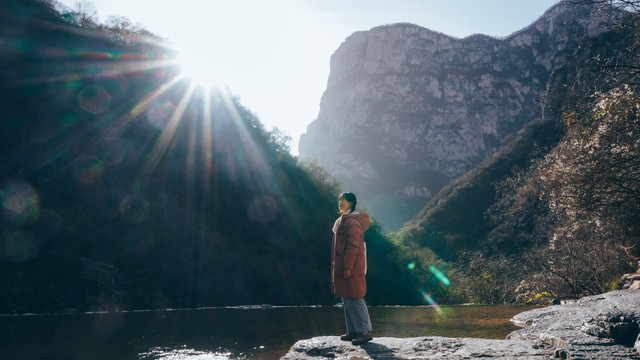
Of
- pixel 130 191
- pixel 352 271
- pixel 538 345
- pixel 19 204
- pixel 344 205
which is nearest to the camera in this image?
pixel 538 345

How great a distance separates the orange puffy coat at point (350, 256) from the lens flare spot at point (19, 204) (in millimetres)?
18436

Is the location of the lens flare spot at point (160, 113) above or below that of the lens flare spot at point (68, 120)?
above

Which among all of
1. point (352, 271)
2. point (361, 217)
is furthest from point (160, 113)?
point (352, 271)

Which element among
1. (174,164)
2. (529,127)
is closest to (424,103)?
(529,127)

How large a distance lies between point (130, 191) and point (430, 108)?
117 m

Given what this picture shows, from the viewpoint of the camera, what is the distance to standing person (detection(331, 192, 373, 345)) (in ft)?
17.1

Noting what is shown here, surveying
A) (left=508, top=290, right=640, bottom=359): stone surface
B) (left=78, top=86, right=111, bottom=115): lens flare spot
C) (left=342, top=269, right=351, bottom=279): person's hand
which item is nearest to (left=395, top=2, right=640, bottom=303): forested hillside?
(left=508, top=290, right=640, bottom=359): stone surface

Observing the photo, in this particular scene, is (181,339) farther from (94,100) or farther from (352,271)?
(94,100)

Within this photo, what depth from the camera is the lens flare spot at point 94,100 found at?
2620 cm

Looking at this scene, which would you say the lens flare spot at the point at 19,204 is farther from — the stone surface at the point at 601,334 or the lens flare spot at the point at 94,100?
the stone surface at the point at 601,334

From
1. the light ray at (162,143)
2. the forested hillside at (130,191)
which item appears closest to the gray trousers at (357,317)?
the forested hillside at (130,191)

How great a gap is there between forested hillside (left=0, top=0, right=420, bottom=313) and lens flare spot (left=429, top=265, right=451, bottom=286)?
540 centimetres

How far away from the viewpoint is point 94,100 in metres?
27.0

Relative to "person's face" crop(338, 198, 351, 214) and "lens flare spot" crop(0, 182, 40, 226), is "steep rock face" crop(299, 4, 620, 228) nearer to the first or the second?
"lens flare spot" crop(0, 182, 40, 226)
